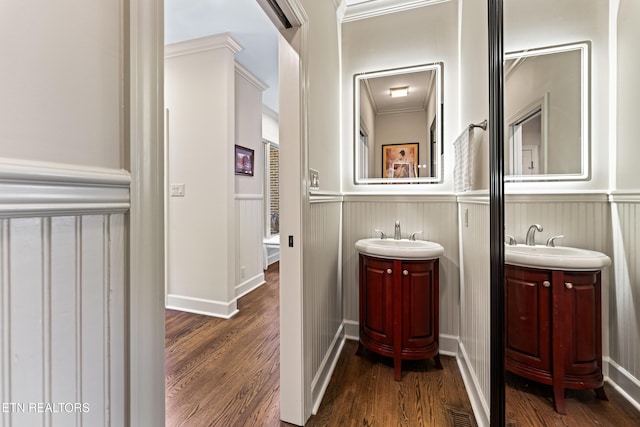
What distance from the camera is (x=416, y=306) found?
1.87 m

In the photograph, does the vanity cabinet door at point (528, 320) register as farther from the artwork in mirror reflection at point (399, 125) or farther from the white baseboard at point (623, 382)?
the artwork in mirror reflection at point (399, 125)

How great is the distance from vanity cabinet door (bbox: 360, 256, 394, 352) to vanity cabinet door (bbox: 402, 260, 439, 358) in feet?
0.29

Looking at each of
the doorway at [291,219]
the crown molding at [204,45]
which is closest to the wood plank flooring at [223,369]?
the doorway at [291,219]

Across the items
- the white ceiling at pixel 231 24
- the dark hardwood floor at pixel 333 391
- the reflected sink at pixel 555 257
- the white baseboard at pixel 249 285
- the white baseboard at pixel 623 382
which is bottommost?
the dark hardwood floor at pixel 333 391

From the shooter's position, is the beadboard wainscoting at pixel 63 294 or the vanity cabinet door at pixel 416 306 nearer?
the beadboard wainscoting at pixel 63 294

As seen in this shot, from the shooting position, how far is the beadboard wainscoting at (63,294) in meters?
0.38

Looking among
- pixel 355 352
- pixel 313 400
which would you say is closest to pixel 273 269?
pixel 355 352

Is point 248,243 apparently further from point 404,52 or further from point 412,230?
point 404,52

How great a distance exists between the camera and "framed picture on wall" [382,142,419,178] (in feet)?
7.63

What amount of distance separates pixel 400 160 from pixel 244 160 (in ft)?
6.05

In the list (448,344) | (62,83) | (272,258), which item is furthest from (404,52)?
(272,258)

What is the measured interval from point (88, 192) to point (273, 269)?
14.2ft

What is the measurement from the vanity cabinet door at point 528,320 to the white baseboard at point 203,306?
2.38m

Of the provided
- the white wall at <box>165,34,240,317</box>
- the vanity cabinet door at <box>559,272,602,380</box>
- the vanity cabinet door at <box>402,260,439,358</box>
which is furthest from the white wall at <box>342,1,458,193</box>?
the vanity cabinet door at <box>559,272,602,380</box>
